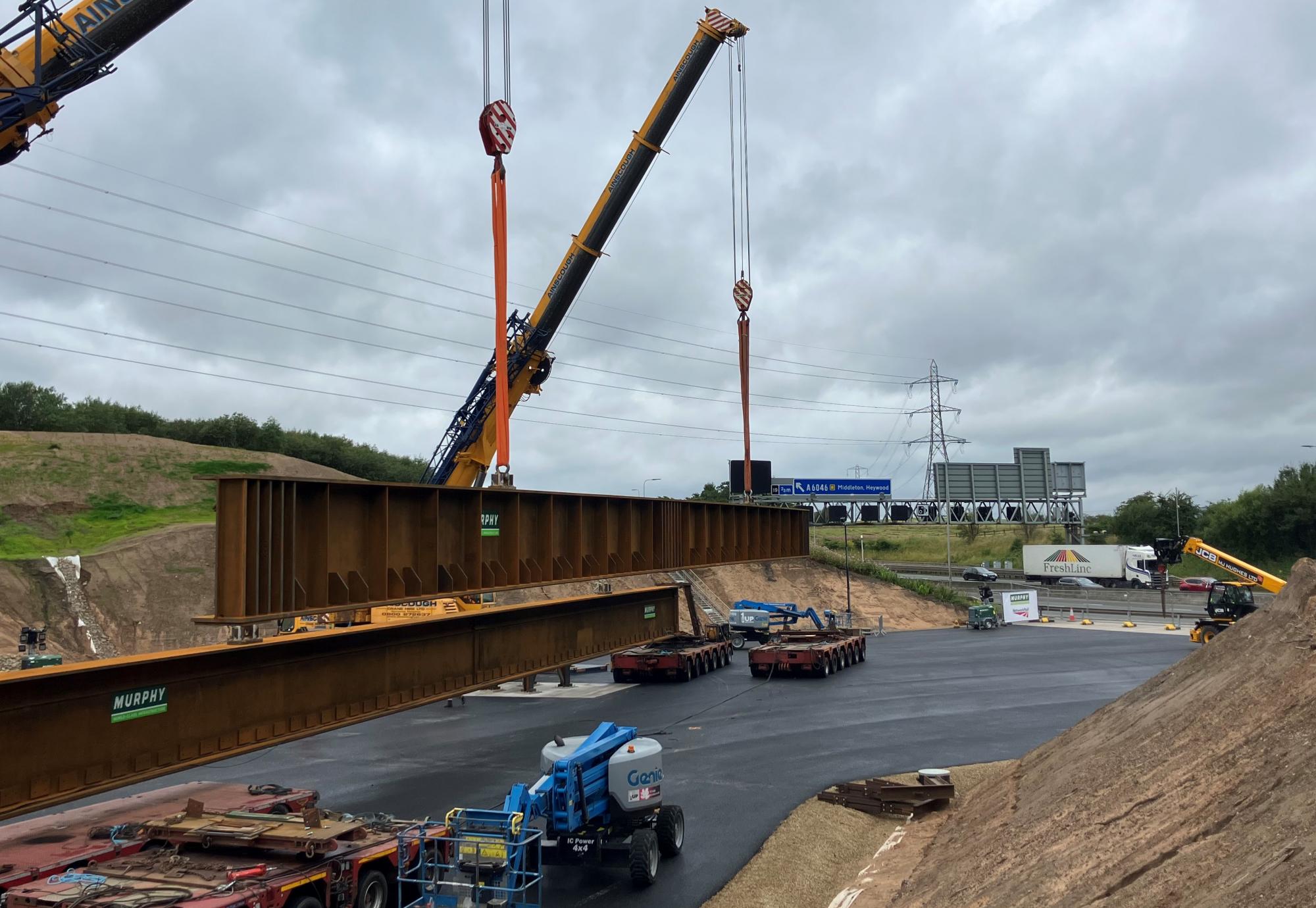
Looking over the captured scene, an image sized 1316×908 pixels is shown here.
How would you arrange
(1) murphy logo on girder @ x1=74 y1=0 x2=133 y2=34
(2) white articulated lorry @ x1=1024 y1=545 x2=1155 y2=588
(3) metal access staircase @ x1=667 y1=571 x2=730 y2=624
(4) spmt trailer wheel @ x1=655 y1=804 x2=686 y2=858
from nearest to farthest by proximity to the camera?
1. (4) spmt trailer wheel @ x1=655 y1=804 x2=686 y2=858
2. (1) murphy logo on girder @ x1=74 y1=0 x2=133 y2=34
3. (3) metal access staircase @ x1=667 y1=571 x2=730 y2=624
4. (2) white articulated lorry @ x1=1024 y1=545 x2=1155 y2=588

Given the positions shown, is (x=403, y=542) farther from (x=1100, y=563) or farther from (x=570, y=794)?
(x=1100, y=563)

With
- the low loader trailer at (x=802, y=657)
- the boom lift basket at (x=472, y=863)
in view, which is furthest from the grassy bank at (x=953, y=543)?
the boom lift basket at (x=472, y=863)

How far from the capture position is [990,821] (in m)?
12.8

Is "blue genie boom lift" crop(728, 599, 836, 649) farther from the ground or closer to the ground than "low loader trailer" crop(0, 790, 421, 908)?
closer to the ground

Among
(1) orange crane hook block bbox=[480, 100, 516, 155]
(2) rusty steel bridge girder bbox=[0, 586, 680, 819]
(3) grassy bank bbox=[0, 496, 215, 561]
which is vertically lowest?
(2) rusty steel bridge girder bbox=[0, 586, 680, 819]

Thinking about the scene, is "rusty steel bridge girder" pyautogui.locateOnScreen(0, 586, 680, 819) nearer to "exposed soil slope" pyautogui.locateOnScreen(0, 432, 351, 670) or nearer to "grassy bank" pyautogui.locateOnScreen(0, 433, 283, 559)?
"exposed soil slope" pyautogui.locateOnScreen(0, 432, 351, 670)

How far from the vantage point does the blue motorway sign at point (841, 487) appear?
7869cm

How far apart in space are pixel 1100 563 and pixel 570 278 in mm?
54137

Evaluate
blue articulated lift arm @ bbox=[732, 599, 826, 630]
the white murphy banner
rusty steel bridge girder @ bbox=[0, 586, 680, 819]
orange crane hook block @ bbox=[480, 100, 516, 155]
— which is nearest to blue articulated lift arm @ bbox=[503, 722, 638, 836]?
rusty steel bridge girder @ bbox=[0, 586, 680, 819]

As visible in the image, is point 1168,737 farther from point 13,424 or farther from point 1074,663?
point 13,424

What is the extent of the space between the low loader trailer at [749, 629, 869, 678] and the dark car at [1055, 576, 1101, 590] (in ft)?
120

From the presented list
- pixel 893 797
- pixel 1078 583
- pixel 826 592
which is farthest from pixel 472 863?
pixel 1078 583

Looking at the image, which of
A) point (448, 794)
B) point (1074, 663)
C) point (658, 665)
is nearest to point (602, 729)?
point (448, 794)

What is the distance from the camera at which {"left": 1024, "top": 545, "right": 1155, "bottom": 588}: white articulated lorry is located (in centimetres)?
6506
